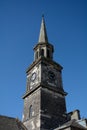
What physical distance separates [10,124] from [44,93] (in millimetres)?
6825

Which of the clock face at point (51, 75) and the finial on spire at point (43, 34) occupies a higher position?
the finial on spire at point (43, 34)

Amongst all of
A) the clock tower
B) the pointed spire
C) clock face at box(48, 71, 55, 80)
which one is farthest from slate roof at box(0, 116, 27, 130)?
the pointed spire

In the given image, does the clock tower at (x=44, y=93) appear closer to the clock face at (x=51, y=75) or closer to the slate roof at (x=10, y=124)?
the clock face at (x=51, y=75)

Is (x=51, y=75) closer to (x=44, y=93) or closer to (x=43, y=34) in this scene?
(x=44, y=93)

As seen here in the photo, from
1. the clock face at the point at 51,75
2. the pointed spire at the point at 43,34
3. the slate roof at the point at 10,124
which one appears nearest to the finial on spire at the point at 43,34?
the pointed spire at the point at 43,34

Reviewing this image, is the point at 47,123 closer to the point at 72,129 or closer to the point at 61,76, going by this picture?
the point at 72,129

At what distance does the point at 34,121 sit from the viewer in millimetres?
26969

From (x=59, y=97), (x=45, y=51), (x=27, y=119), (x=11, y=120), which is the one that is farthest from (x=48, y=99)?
(x=45, y=51)

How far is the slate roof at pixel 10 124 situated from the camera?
80.2 ft

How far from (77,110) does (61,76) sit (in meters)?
6.64

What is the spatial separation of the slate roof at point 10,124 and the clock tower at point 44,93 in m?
2.05

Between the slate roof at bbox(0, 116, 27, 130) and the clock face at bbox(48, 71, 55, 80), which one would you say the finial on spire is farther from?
the slate roof at bbox(0, 116, 27, 130)

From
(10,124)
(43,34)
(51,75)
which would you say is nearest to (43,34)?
(43,34)

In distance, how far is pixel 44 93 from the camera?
2903 centimetres
